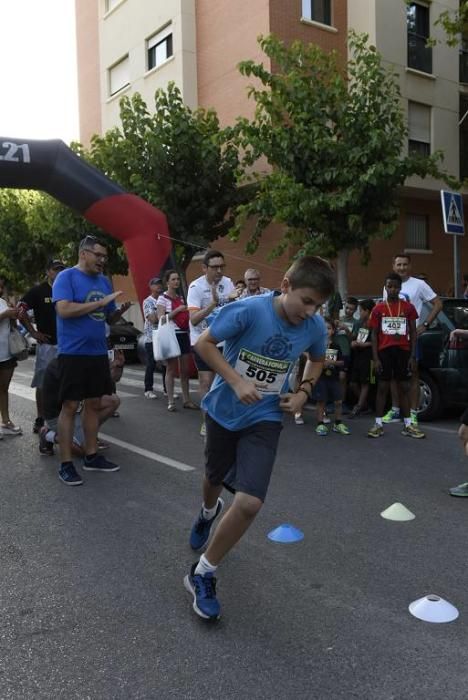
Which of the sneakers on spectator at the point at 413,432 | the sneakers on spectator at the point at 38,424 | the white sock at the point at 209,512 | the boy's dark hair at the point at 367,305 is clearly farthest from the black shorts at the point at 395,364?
the white sock at the point at 209,512

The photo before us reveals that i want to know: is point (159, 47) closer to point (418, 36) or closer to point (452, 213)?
point (418, 36)

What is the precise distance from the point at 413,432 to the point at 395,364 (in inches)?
30.2

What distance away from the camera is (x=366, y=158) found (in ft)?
38.2

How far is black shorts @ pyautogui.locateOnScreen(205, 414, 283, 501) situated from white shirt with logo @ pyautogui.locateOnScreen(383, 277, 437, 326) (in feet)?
16.4

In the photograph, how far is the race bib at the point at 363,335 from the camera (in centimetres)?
844

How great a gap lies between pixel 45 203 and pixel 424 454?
18.9m

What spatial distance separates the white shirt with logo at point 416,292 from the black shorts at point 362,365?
2.99 feet

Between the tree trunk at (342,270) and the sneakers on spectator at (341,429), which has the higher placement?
the tree trunk at (342,270)

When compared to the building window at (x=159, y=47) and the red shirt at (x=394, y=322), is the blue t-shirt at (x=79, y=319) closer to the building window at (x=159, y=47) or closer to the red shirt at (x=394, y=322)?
the red shirt at (x=394, y=322)

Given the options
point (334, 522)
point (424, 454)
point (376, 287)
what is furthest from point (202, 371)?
point (376, 287)

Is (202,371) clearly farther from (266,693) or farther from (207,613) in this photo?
(266,693)

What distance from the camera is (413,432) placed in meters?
7.27

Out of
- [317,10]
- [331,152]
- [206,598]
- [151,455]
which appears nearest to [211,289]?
[151,455]

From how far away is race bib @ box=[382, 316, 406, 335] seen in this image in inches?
289
